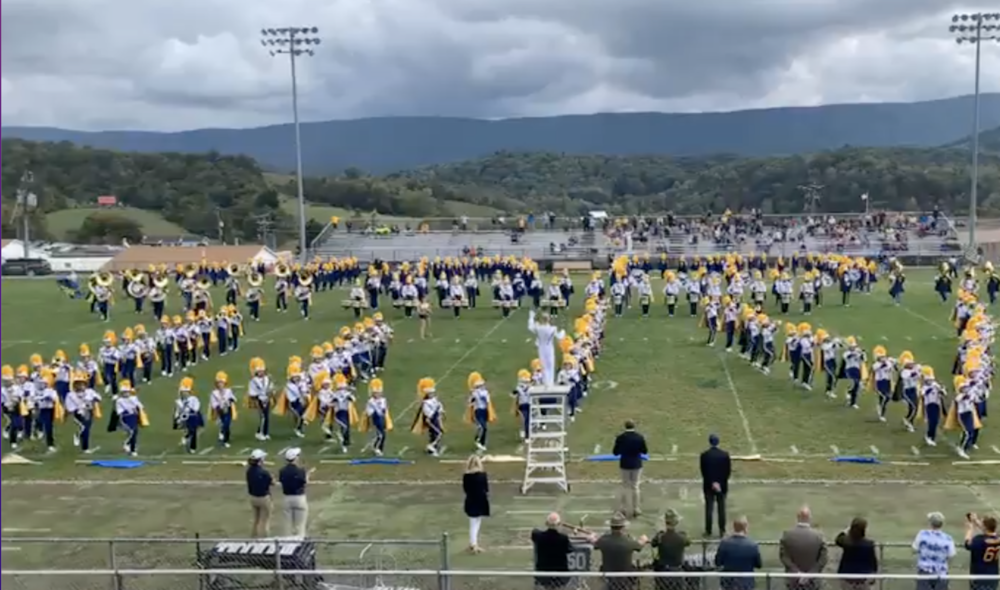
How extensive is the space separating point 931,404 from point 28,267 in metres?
46.4

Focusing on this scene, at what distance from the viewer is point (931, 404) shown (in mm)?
15547

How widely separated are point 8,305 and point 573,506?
30214 millimetres

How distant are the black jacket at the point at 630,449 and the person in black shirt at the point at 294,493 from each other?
10.7ft

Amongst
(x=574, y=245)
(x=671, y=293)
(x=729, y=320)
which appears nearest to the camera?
(x=729, y=320)

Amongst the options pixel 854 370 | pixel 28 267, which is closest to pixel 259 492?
pixel 854 370

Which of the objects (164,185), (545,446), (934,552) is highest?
(164,185)

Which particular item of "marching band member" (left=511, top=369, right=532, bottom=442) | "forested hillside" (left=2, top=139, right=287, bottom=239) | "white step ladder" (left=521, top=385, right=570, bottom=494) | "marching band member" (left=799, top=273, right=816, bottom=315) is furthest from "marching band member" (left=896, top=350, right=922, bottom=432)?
"forested hillside" (left=2, top=139, right=287, bottom=239)

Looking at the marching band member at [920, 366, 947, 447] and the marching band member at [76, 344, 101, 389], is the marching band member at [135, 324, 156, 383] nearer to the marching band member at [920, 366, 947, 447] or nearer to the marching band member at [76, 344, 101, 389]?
the marching band member at [76, 344, 101, 389]

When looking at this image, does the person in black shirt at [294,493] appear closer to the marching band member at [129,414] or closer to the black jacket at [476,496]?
the black jacket at [476,496]

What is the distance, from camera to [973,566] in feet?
28.2

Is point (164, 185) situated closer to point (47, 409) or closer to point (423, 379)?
point (47, 409)

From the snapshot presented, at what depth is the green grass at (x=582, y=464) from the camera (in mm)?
12367

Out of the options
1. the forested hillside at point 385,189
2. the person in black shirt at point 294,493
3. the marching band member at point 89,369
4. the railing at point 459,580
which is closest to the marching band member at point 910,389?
the railing at point 459,580

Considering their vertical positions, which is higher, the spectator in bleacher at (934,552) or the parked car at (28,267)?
the parked car at (28,267)
